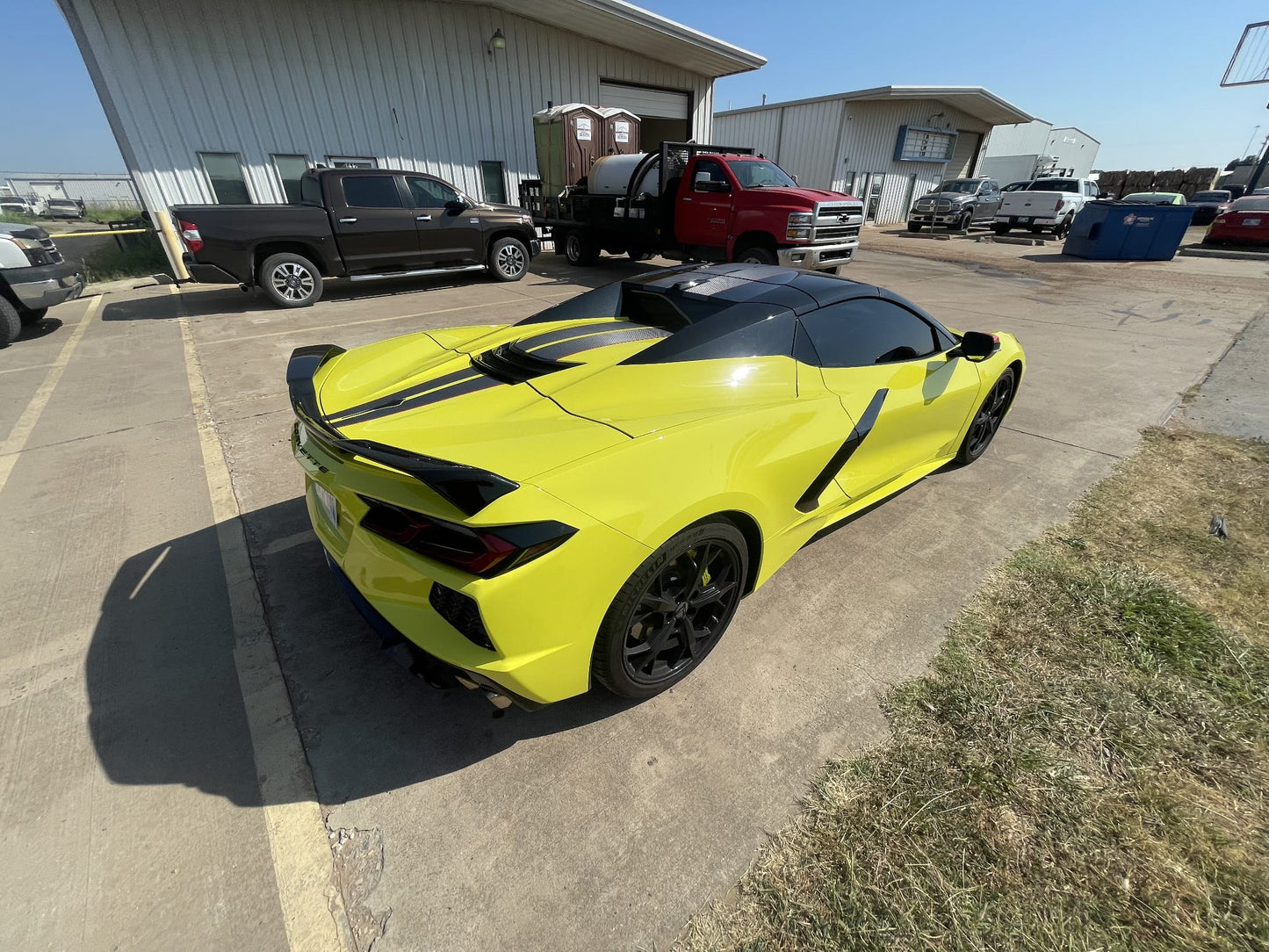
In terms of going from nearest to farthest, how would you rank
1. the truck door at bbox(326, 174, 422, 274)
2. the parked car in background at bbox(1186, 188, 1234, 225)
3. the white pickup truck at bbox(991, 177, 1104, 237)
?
the truck door at bbox(326, 174, 422, 274) → the white pickup truck at bbox(991, 177, 1104, 237) → the parked car in background at bbox(1186, 188, 1234, 225)

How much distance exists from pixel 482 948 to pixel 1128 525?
12.5 feet

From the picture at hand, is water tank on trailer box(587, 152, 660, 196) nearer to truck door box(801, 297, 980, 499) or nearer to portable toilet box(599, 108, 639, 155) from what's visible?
portable toilet box(599, 108, 639, 155)

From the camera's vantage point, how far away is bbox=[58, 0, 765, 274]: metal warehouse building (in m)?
9.49

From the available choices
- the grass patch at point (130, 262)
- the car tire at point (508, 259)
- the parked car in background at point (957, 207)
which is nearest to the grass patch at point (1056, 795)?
the car tire at point (508, 259)

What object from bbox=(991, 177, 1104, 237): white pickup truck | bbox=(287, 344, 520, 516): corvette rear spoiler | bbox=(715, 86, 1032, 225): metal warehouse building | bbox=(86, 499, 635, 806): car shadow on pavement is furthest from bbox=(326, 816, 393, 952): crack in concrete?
bbox=(715, 86, 1032, 225): metal warehouse building

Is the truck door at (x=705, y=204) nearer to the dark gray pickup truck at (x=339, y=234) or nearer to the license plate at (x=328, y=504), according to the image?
the dark gray pickup truck at (x=339, y=234)

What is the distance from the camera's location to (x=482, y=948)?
139 centimetres

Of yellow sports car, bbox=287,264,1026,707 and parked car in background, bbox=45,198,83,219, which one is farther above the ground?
yellow sports car, bbox=287,264,1026,707

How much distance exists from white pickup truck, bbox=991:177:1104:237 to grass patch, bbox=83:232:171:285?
26.4 metres

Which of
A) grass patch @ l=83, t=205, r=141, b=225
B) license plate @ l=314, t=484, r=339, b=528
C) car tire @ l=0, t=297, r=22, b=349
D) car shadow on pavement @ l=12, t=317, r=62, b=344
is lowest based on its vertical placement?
grass patch @ l=83, t=205, r=141, b=225

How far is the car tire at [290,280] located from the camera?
786 cm

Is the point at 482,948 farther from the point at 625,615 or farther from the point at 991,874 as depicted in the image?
the point at 991,874

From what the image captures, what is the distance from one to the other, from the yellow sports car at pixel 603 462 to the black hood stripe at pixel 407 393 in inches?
0.4

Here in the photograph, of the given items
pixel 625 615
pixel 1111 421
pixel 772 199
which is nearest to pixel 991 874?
pixel 625 615
